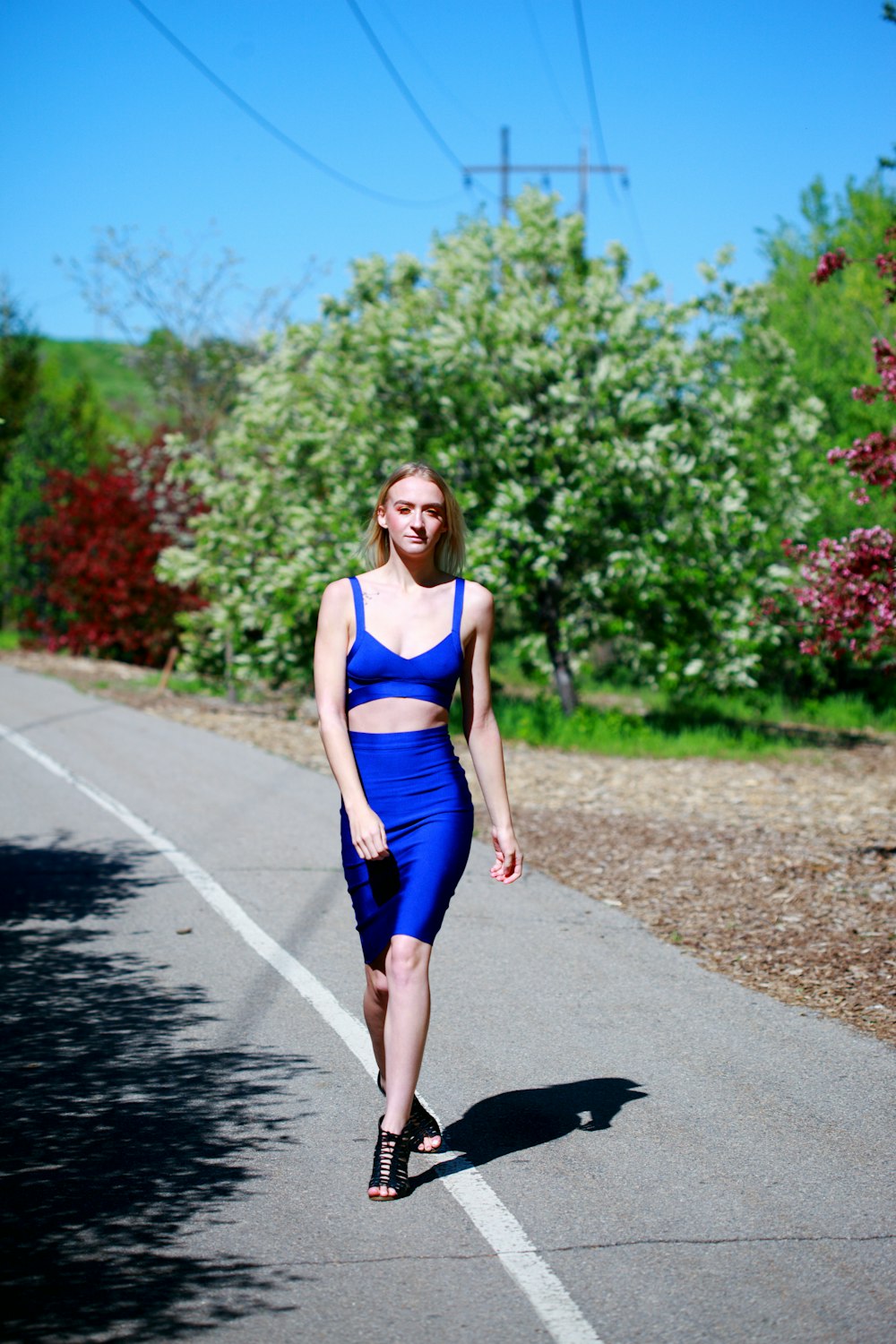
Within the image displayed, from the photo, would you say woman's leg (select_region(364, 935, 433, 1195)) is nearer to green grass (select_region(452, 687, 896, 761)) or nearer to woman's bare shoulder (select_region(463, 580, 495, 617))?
woman's bare shoulder (select_region(463, 580, 495, 617))

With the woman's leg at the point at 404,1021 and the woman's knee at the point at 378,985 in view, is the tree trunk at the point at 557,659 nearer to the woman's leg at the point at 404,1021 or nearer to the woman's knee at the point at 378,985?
the woman's knee at the point at 378,985

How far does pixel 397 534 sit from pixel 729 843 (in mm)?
6415

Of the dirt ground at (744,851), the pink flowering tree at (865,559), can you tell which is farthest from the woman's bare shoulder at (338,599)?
the pink flowering tree at (865,559)

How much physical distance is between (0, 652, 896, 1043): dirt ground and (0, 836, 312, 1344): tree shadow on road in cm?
267

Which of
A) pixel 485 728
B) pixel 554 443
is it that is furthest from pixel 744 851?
pixel 554 443

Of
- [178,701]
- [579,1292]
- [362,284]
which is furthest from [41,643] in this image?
[579,1292]

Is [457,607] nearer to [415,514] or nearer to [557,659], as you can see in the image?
[415,514]

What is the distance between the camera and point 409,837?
4.10 m

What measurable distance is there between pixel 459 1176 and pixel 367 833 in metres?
1.09

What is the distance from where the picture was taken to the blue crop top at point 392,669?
416 cm

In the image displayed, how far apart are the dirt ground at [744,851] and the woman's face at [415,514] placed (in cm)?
296

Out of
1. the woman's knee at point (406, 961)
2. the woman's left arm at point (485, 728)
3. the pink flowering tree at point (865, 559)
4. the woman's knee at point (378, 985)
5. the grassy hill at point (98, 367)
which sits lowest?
the woman's knee at point (378, 985)

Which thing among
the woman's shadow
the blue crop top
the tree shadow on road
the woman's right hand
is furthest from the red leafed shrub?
the woman's right hand

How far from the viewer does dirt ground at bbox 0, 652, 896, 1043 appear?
682cm
